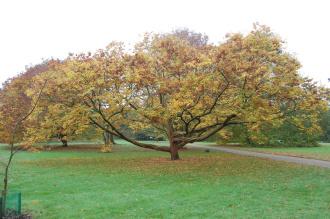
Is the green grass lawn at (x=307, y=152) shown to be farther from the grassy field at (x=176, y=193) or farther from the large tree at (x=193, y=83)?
the grassy field at (x=176, y=193)

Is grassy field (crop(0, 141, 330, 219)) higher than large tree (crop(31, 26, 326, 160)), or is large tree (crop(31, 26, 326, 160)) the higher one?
large tree (crop(31, 26, 326, 160))

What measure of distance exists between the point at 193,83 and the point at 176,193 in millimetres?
6773

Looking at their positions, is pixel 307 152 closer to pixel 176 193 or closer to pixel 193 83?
pixel 193 83

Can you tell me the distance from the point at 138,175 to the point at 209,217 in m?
7.02

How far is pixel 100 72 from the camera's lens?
17.8 m

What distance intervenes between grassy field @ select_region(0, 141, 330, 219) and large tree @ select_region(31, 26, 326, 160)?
3.23 meters

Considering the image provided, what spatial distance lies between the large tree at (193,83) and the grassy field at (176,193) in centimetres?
323

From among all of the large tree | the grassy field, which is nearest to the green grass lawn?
the large tree

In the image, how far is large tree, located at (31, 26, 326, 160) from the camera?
15.5 m

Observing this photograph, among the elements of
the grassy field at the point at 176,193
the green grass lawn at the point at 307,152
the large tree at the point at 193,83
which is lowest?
the grassy field at the point at 176,193

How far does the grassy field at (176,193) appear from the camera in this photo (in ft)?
27.1

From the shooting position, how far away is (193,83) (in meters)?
16.2

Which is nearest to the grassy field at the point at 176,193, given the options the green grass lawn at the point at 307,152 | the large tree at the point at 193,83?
the large tree at the point at 193,83

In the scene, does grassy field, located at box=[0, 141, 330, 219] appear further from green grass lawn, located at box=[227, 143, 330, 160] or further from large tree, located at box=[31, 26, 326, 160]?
green grass lawn, located at box=[227, 143, 330, 160]
